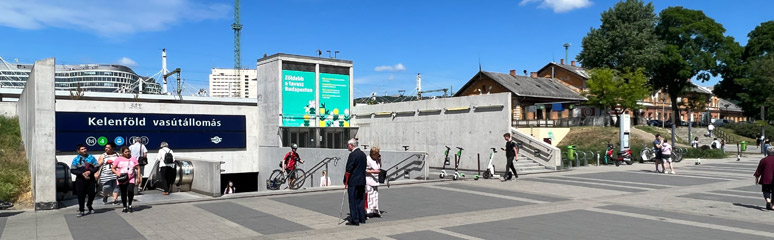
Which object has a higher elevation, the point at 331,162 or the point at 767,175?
the point at 767,175

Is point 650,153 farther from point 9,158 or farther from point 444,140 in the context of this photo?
point 9,158

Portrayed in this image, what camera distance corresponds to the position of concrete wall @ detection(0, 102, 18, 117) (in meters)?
22.8

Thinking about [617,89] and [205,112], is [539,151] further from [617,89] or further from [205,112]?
[617,89]

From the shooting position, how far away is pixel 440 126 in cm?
2592

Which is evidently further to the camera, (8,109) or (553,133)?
(553,133)

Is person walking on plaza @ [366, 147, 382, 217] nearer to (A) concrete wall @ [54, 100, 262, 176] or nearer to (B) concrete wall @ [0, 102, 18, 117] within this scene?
(A) concrete wall @ [54, 100, 262, 176]

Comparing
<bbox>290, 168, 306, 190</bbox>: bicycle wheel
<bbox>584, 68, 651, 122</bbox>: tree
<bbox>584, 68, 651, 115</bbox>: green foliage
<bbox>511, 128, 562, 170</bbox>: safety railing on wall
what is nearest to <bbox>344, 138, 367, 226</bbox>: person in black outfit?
<bbox>290, 168, 306, 190</bbox>: bicycle wheel

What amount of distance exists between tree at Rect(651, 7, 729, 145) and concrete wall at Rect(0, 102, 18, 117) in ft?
176

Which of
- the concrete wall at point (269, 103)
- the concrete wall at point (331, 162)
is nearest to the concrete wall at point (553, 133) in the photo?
the concrete wall at point (331, 162)

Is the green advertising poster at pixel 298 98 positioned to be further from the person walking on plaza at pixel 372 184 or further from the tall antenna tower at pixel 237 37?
the tall antenna tower at pixel 237 37

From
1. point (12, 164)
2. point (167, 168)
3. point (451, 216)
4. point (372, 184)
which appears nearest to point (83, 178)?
point (167, 168)

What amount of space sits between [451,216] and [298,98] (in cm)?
1819

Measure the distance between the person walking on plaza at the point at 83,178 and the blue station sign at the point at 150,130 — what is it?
12.1m

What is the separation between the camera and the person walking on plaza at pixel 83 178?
10.4m
